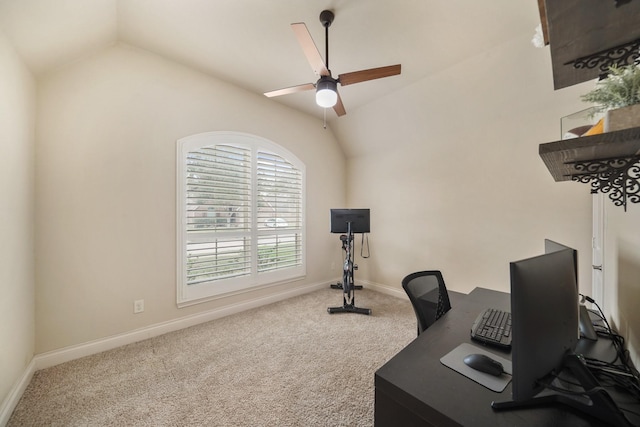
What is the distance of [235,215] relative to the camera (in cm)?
309

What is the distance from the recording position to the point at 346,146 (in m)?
4.29

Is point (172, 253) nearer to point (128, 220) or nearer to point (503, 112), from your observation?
point (128, 220)

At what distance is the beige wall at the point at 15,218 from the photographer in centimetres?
153

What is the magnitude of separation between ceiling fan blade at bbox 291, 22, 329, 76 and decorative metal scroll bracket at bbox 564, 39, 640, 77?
1407 millimetres

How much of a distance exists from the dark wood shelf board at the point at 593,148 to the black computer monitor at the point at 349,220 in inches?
101

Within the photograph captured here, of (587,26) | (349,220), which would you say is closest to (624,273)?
(587,26)

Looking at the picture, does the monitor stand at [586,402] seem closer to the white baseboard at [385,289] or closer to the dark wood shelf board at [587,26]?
the dark wood shelf board at [587,26]

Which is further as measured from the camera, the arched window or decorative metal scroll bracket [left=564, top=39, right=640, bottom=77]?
the arched window

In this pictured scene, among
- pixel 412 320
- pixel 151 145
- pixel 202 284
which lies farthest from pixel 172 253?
pixel 412 320

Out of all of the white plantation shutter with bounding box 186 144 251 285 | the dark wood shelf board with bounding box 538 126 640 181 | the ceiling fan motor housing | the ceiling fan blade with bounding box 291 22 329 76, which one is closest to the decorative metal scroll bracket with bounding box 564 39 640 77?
the dark wood shelf board with bounding box 538 126 640 181

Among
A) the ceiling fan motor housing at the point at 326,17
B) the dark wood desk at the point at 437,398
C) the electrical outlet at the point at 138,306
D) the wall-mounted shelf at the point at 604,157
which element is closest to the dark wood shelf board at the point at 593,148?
the wall-mounted shelf at the point at 604,157

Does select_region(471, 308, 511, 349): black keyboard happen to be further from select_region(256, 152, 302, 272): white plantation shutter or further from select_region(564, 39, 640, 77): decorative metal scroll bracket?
select_region(256, 152, 302, 272): white plantation shutter

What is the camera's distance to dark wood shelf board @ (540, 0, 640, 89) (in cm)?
63

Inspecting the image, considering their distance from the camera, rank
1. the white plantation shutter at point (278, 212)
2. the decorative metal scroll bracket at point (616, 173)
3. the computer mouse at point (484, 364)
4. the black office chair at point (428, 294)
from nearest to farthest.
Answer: the decorative metal scroll bracket at point (616, 173) → the computer mouse at point (484, 364) → the black office chair at point (428, 294) → the white plantation shutter at point (278, 212)
